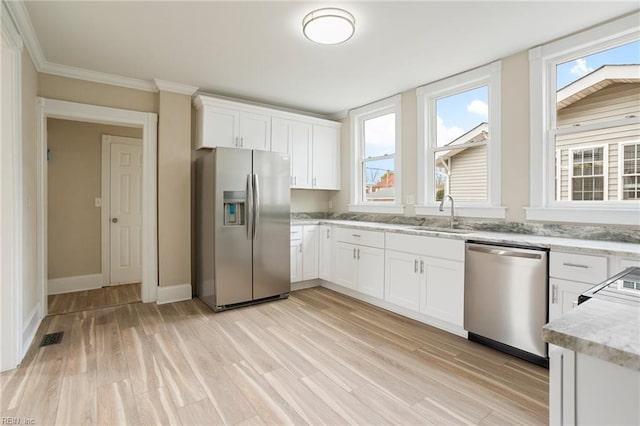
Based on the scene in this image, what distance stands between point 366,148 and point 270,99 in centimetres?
149

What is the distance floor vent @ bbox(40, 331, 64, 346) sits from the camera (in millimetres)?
2681

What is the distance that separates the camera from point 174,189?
3.83 m

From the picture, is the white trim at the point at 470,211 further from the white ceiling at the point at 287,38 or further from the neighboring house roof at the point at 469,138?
the white ceiling at the point at 287,38

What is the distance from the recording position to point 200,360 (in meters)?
2.42

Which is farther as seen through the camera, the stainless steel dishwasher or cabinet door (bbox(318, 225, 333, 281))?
cabinet door (bbox(318, 225, 333, 281))

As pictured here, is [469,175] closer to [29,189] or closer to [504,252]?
[504,252]

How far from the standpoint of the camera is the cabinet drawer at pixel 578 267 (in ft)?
6.80

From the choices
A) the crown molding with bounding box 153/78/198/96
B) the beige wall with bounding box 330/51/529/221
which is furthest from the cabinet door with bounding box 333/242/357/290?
the crown molding with bounding box 153/78/198/96

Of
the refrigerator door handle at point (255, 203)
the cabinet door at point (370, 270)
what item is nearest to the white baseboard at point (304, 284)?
the cabinet door at point (370, 270)

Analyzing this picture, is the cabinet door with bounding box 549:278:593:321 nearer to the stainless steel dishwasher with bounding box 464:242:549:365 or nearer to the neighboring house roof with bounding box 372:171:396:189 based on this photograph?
the stainless steel dishwasher with bounding box 464:242:549:365

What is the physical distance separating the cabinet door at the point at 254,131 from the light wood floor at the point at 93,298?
2.28 m

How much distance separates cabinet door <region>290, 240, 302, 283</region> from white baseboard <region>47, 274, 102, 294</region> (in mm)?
2585

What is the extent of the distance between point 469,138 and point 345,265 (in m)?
1.98

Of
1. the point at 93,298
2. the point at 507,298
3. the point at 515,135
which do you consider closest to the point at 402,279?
the point at 507,298
